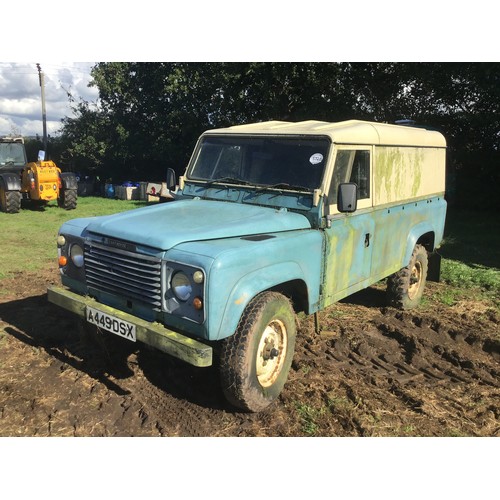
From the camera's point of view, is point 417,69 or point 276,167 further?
point 417,69

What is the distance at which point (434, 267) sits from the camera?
7.40 metres

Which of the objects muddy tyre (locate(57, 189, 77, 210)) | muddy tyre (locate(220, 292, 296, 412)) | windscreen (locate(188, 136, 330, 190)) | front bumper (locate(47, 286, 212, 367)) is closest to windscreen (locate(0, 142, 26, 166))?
muddy tyre (locate(57, 189, 77, 210))

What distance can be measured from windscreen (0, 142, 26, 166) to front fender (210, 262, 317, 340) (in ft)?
50.2

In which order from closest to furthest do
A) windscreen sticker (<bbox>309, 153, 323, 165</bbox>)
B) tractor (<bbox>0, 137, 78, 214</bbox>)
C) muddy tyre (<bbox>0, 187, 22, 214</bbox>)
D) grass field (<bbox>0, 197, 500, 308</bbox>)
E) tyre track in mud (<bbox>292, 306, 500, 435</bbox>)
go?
tyre track in mud (<bbox>292, 306, 500, 435</bbox>) → windscreen sticker (<bbox>309, 153, 323, 165</bbox>) → grass field (<bbox>0, 197, 500, 308</bbox>) → muddy tyre (<bbox>0, 187, 22, 214</bbox>) → tractor (<bbox>0, 137, 78, 214</bbox>)

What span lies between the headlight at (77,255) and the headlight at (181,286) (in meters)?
1.20

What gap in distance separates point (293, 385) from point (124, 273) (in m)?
1.81

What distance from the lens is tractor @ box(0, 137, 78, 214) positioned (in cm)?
1472

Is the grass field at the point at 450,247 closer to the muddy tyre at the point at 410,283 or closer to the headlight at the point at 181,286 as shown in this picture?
the muddy tyre at the point at 410,283

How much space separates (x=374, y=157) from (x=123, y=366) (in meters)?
3.34

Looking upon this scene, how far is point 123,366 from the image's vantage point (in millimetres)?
4508

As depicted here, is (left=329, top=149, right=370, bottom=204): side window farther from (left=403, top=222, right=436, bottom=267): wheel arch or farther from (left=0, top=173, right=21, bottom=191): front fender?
(left=0, top=173, right=21, bottom=191): front fender

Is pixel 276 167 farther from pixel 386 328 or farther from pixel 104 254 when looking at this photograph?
pixel 386 328

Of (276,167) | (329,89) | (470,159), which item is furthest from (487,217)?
(276,167)

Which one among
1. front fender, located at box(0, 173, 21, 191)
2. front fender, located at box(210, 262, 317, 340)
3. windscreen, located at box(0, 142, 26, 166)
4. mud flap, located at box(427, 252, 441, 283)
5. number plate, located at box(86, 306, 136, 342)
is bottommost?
mud flap, located at box(427, 252, 441, 283)
